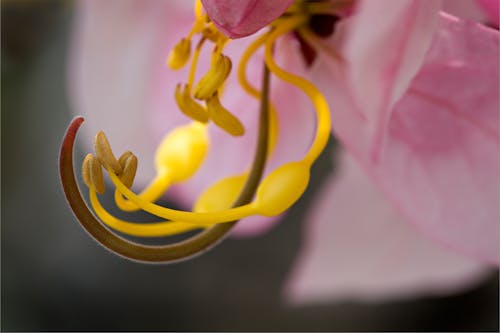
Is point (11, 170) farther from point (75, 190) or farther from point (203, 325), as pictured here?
point (75, 190)

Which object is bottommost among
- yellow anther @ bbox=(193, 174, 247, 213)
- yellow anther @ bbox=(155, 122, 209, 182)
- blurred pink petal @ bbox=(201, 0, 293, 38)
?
yellow anther @ bbox=(193, 174, 247, 213)

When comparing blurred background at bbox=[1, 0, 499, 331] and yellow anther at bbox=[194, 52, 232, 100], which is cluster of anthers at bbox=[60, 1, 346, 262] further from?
blurred background at bbox=[1, 0, 499, 331]

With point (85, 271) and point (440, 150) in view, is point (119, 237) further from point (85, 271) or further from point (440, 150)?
point (85, 271)

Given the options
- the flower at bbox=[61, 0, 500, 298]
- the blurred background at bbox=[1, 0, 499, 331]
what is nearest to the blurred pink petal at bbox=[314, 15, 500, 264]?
the flower at bbox=[61, 0, 500, 298]

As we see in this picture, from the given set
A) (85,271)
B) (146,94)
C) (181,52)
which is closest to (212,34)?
(181,52)

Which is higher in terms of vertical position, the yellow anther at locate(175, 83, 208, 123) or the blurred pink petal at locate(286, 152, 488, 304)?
the yellow anther at locate(175, 83, 208, 123)

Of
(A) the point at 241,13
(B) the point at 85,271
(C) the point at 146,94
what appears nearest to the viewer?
(A) the point at 241,13

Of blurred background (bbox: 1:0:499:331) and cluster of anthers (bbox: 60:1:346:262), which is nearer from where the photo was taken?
cluster of anthers (bbox: 60:1:346:262)
